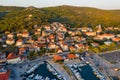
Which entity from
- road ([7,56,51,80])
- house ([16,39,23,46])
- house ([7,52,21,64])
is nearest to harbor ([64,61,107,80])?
road ([7,56,51,80])

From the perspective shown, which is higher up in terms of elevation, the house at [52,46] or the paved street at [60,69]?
the paved street at [60,69]

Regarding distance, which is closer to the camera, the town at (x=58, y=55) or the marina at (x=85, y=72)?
the marina at (x=85, y=72)

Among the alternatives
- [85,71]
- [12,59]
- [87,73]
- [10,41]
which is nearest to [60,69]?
[85,71]

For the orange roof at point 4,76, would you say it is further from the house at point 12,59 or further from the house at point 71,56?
the house at point 71,56

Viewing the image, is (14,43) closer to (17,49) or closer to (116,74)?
(17,49)

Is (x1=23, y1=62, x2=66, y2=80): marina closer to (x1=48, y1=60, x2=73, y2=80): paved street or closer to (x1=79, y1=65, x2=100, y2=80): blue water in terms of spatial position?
(x1=48, y1=60, x2=73, y2=80): paved street

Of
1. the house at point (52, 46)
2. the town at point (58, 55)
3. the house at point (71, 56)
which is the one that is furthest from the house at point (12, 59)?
the house at point (52, 46)

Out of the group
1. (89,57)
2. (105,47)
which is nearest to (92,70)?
(89,57)

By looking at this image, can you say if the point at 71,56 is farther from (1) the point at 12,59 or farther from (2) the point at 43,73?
(1) the point at 12,59
